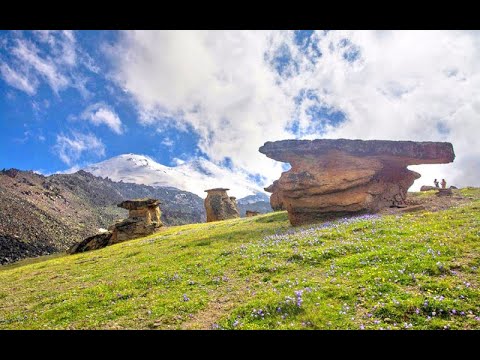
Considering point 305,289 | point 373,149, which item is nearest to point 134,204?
point 373,149

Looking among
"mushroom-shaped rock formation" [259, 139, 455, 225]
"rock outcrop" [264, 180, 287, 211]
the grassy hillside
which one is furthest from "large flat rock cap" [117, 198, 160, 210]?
the grassy hillside

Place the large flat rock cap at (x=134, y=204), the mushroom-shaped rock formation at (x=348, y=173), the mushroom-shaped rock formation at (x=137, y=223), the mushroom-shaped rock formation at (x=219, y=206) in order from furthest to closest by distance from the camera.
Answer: the mushroom-shaped rock formation at (x=219, y=206), the large flat rock cap at (x=134, y=204), the mushroom-shaped rock formation at (x=137, y=223), the mushroom-shaped rock formation at (x=348, y=173)

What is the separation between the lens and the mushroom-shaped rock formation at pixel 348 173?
33.8 m

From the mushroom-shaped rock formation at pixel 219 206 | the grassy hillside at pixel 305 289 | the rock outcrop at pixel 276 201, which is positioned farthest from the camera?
the mushroom-shaped rock formation at pixel 219 206

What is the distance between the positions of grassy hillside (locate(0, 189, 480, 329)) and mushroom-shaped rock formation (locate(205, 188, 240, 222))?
60.2 metres

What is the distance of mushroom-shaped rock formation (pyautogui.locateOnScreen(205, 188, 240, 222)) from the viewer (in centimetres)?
8538

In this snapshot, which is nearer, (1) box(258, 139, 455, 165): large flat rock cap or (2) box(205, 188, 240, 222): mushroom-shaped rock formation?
(1) box(258, 139, 455, 165): large flat rock cap

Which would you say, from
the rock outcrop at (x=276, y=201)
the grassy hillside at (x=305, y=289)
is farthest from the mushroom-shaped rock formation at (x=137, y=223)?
the grassy hillside at (x=305, y=289)

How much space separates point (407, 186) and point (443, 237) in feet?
66.6

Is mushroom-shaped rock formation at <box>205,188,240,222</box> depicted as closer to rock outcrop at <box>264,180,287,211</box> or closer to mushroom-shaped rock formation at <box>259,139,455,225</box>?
rock outcrop at <box>264,180,287,211</box>

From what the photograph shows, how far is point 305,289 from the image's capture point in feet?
46.2

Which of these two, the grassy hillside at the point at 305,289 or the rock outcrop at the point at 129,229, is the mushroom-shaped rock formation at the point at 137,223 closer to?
the rock outcrop at the point at 129,229

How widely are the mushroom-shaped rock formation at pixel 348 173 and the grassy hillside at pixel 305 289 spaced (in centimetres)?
940

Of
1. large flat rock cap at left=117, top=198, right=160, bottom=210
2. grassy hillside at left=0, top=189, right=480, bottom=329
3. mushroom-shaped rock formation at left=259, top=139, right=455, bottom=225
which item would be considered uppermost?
large flat rock cap at left=117, top=198, right=160, bottom=210
